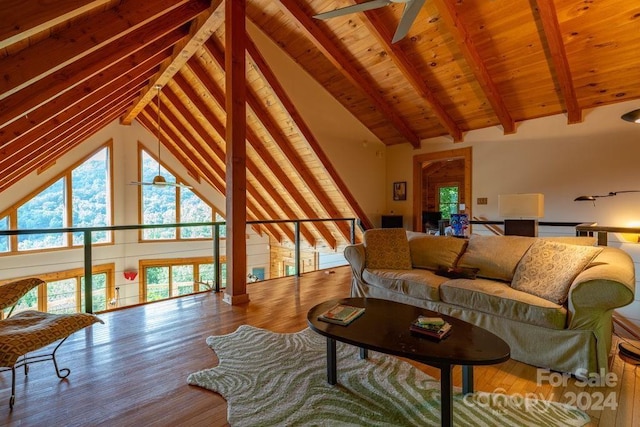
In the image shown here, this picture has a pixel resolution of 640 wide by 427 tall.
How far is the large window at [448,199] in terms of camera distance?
30.1 feet

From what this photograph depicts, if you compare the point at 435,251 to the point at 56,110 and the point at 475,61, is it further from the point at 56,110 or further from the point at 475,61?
the point at 56,110

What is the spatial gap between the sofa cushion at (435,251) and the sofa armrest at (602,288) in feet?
3.74

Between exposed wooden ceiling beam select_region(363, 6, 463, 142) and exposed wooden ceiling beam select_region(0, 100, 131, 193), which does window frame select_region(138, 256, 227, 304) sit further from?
exposed wooden ceiling beam select_region(363, 6, 463, 142)

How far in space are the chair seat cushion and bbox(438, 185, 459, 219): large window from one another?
8.72m

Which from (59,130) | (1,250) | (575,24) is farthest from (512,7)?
(1,250)

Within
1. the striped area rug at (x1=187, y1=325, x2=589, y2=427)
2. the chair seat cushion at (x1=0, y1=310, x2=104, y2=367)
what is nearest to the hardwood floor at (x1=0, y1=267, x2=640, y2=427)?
the striped area rug at (x1=187, y1=325, x2=589, y2=427)

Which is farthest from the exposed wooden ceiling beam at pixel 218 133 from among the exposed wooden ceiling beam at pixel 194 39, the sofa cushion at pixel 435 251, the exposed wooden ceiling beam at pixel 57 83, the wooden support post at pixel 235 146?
the sofa cushion at pixel 435 251

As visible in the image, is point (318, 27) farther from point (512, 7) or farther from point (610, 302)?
point (610, 302)

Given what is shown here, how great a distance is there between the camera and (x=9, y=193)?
5918mm

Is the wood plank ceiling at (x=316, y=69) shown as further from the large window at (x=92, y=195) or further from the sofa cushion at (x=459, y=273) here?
the sofa cushion at (x=459, y=273)

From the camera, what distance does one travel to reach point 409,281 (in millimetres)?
2908

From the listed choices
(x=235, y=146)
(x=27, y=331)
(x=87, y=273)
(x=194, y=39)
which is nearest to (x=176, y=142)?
(x=194, y=39)

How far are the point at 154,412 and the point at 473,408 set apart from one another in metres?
1.70

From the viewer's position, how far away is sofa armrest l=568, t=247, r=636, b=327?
6.04ft
